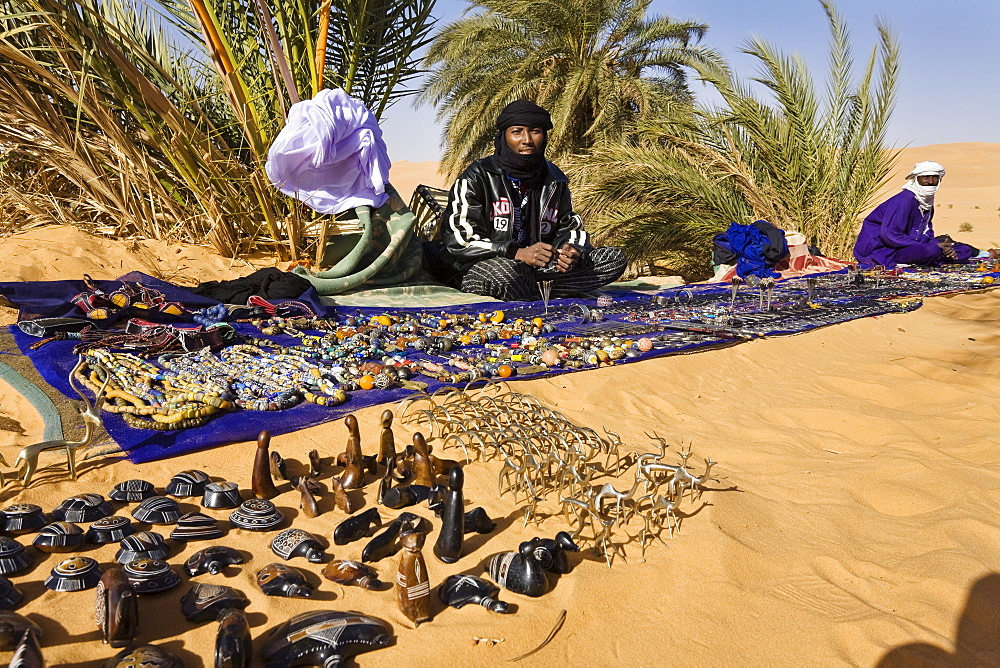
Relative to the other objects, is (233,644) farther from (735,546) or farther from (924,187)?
(924,187)

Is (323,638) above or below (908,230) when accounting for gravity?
below

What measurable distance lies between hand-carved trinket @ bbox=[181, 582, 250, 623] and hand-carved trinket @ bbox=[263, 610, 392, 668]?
0.42ft

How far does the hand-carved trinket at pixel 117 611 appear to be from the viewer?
1485mm

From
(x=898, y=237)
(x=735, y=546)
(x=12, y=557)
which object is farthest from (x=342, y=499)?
(x=898, y=237)

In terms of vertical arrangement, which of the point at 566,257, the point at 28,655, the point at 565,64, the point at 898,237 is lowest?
the point at 28,655

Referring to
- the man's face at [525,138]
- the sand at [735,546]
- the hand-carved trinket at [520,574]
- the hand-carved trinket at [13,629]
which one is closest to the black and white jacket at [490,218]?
the man's face at [525,138]

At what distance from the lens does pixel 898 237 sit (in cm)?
887

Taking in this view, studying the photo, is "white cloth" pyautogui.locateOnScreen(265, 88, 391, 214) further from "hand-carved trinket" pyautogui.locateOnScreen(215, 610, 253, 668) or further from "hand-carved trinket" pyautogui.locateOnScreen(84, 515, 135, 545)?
"hand-carved trinket" pyautogui.locateOnScreen(215, 610, 253, 668)

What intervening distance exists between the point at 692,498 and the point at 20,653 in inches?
72.9

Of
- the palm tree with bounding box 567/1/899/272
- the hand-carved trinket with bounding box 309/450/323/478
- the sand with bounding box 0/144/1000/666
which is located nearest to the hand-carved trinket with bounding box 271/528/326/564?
the sand with bounding box 0/144/1000/666

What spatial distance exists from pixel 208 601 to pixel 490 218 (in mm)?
4581

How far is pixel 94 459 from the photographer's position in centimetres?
238

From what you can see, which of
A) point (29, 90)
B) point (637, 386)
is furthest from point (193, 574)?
point (29, 90)

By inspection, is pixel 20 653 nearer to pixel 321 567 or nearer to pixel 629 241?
pixel 321 567
